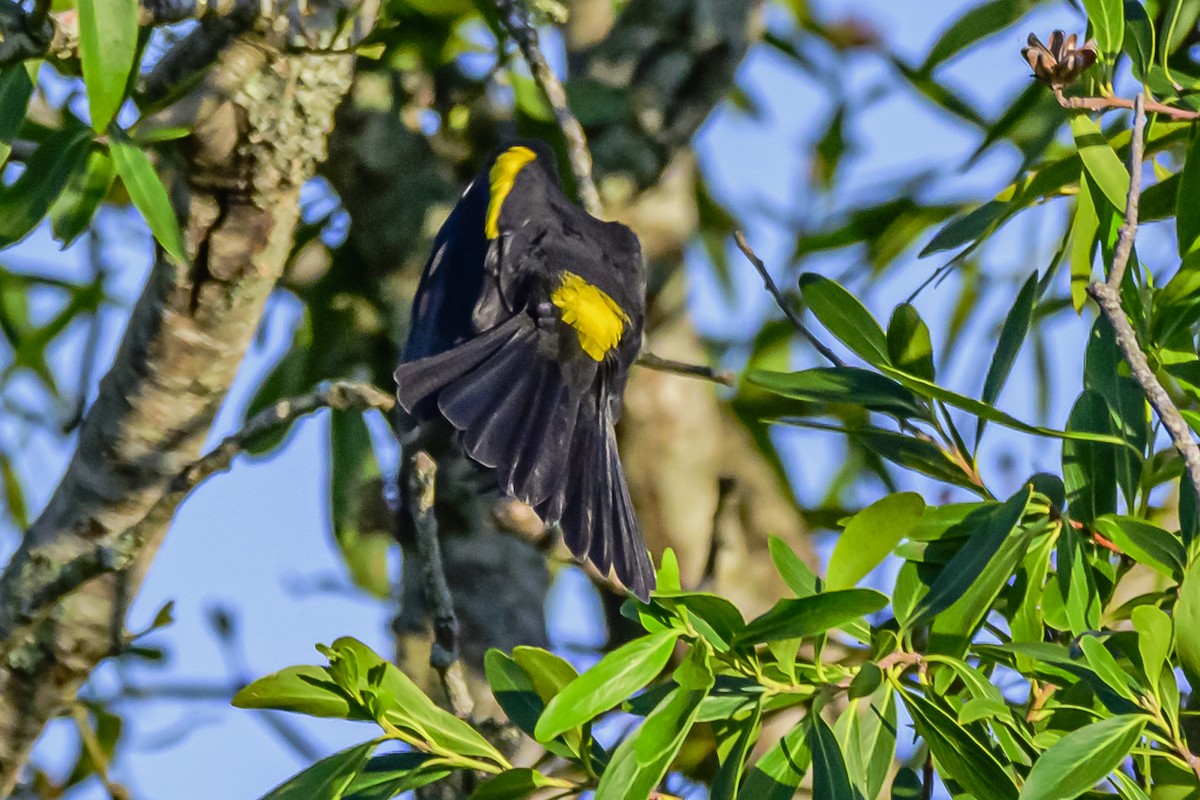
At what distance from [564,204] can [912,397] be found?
1251 mm

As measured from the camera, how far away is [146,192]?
160cm

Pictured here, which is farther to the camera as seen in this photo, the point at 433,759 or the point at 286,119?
the point at 286,119

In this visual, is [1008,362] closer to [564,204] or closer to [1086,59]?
[1086,59]

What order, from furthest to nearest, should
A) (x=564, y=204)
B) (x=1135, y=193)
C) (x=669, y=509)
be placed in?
1. (x=669, y=509)
2. (x=564, y=204)
3. (x=1135, y=193)

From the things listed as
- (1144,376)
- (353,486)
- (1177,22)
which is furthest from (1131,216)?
(353,486)

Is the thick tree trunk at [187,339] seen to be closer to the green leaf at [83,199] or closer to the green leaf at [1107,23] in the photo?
the green leaf at [83,199]

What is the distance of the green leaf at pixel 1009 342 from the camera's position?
142 cm

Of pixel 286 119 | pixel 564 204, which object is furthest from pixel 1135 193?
pixel 564 204

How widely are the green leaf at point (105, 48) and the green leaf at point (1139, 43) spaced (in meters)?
0.99

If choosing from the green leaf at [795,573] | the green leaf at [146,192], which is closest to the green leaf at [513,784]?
the green leaf at [795,573]

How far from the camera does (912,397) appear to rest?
145 centimetres

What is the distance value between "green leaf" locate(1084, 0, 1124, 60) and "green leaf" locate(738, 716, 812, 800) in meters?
0.73

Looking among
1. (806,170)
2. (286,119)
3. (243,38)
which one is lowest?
(806,170)

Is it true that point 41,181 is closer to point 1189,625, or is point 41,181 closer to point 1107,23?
point 1107,23
